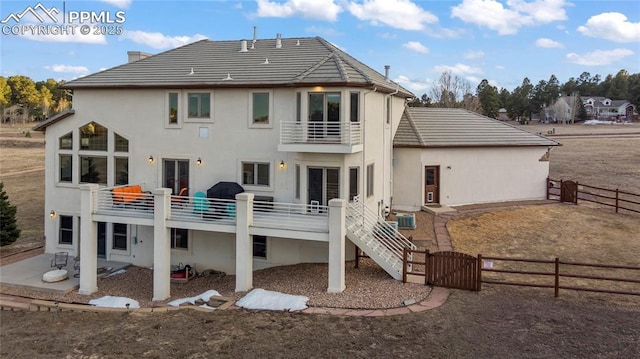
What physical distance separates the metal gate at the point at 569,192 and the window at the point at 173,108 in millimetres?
19283

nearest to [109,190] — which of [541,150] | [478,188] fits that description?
[478,188]

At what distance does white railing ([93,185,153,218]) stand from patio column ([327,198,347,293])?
6.52 meters

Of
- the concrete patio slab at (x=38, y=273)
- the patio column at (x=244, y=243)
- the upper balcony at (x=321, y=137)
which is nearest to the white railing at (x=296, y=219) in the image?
the patio column at (x=244, y=243)

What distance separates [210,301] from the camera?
42.6 ft

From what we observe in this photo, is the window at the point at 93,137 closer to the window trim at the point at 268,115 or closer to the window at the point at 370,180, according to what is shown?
the window trim at the point at 268,115

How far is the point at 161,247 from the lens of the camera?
50.0ft

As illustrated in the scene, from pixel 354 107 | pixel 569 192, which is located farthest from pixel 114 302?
pixel 569 192

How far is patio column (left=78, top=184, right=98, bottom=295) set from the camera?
15.6 m

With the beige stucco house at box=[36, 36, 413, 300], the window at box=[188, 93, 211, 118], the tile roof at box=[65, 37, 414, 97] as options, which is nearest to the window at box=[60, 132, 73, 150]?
the beige stucco house at box=[36, 36, 413, 300]

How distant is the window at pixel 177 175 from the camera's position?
A: 18.1 meters

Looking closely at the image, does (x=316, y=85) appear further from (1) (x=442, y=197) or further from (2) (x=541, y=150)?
(2) (x=541, y=150)

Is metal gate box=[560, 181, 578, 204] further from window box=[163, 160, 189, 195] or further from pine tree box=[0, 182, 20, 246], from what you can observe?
pine tree box=[0, 182, 20, 246]

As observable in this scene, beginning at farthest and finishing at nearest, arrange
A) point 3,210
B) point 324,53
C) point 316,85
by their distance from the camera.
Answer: point 3,210 → point 324,53 → point 316,85

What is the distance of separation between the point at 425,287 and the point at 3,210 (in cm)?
1876
